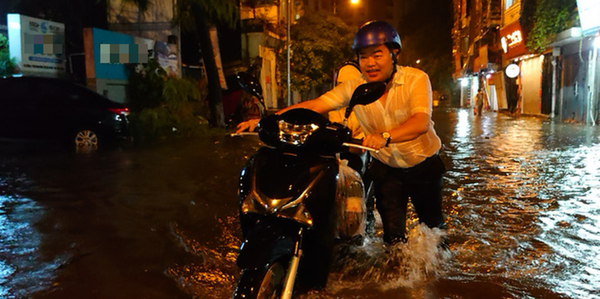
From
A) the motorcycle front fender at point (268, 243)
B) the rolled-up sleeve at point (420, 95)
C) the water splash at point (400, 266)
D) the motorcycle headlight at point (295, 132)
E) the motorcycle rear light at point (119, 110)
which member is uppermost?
the rolled-up sleeve at point (420, 95)

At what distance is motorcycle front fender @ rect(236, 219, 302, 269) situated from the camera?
2439 mm


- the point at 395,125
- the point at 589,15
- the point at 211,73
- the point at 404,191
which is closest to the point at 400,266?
the point at 404,191

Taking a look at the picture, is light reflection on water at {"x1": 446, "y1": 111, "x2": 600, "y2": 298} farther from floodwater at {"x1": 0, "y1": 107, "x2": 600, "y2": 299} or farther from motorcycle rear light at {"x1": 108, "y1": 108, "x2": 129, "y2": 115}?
motorcycle rear light at {"x1": 108, "y1": 108, "x2": 129, "y2": 115}

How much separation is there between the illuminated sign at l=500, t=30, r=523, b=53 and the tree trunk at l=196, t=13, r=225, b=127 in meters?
14.7

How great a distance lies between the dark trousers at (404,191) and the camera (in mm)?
Result: 3502

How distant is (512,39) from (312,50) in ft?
39.2

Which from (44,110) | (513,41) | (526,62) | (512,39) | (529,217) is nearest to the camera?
(529,217)

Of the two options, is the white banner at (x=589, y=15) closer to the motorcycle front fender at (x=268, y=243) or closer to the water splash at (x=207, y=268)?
the water splash at (x=207, y=268)

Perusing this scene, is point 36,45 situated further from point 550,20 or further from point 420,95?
point 550,20

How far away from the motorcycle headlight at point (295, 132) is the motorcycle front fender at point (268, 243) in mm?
424

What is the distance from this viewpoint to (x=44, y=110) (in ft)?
39.0

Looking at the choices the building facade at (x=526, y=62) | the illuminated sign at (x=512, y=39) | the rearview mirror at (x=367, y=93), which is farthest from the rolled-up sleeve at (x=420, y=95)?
the illuminated sign at (x=512, y=39)

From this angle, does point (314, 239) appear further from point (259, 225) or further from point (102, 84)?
point (102, 84)

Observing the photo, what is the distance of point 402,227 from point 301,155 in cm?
124
